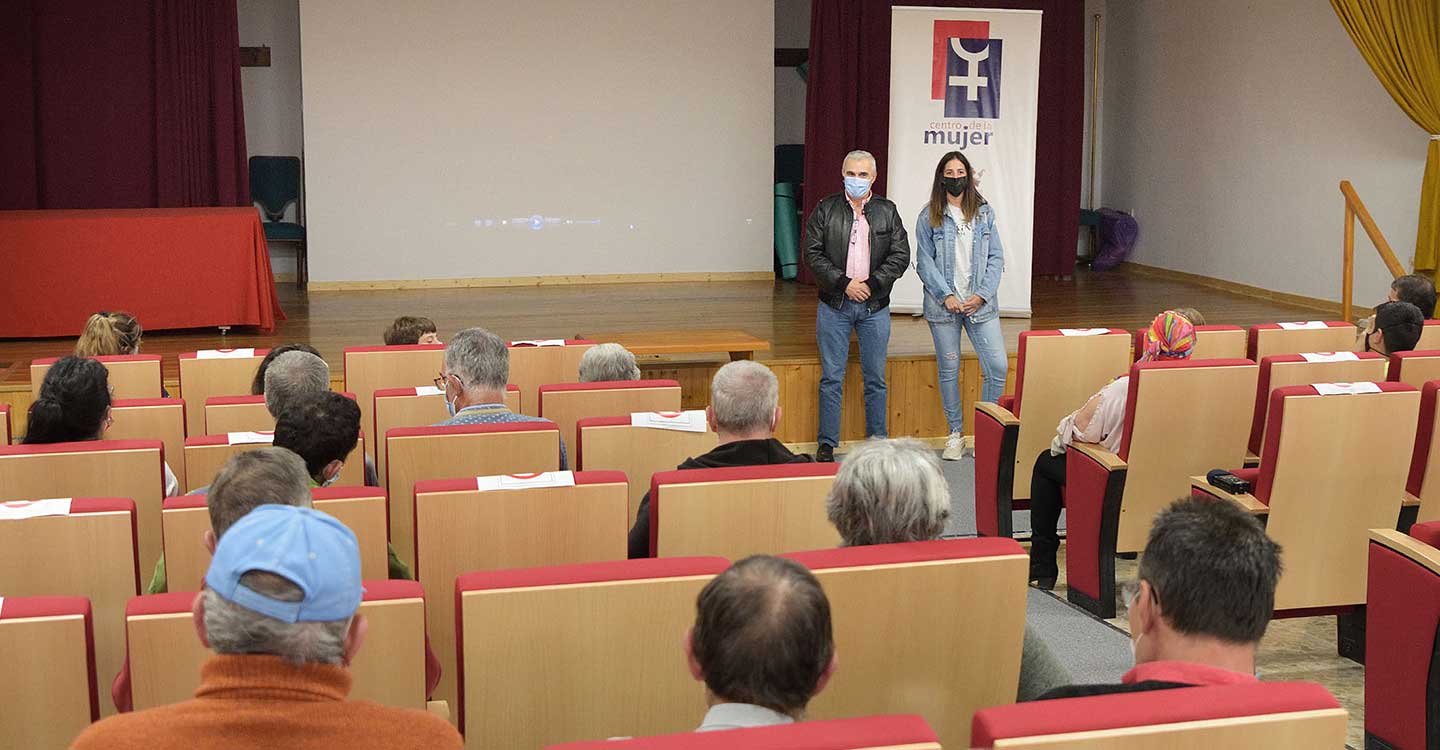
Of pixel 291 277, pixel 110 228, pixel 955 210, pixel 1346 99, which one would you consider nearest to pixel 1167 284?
pixel 1346 99

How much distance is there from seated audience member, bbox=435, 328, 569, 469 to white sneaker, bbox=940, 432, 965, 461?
10.9 ft

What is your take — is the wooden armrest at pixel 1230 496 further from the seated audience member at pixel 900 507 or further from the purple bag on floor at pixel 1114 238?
the purple bag on floor at pixel 1114 238

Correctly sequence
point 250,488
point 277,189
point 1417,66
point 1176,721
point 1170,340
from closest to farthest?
point 1176,721 < point 250,488 < point 1170,340 < point 1417,66 < point 277,189

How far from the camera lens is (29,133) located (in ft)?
34.4

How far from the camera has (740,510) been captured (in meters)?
2.81

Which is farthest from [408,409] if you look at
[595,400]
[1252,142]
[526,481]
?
[1252,142]

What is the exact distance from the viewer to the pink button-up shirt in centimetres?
680

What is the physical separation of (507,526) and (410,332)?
3046mm

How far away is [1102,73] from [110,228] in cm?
869

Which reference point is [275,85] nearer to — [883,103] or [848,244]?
[883,103]

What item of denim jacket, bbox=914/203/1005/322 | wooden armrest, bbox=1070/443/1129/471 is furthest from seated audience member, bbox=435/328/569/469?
denim jacket, bbox=914/203/1005/322

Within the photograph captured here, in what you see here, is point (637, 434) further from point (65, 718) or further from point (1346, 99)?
point (1346, 99)

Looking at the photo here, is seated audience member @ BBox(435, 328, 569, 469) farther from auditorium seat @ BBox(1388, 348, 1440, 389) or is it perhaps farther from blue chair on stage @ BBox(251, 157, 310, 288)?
blue chair on stage @ BBox(251, 157, 310, 288)

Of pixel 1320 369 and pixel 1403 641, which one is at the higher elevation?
pixel 1320 369
